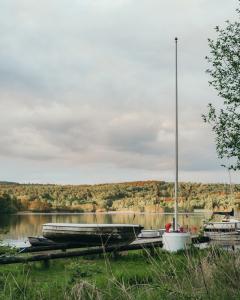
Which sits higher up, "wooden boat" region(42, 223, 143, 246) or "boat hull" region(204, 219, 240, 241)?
"boat hull" region(204, 219, 240, 241)

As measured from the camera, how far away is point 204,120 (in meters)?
24.7

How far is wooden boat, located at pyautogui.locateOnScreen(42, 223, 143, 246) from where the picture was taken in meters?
19.7

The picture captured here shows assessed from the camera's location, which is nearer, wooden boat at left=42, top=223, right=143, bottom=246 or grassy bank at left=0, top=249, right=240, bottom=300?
grassy bank at left=0, top=249, right=240, bottom=300

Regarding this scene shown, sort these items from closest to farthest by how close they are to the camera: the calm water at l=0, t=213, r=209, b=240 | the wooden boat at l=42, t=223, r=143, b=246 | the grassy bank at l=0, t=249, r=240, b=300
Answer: the grassy bank at l=0, t=249, r=240, b=300, the calm water at l=0, t=213, r=209, b=240, the wooden boat at l=42, t=223, r=143, b=246

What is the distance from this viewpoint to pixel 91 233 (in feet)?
66.2

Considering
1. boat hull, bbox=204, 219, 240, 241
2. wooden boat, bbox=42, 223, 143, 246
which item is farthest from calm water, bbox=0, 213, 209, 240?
wooden boat, bbox=42, 223, 143, 246

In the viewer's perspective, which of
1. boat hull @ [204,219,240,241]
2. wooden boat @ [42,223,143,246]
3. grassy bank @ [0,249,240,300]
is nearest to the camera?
grassy bank @ [0,249,240,300]

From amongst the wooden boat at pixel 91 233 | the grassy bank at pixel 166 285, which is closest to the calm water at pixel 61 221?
the wooden boat at pixel 91 233

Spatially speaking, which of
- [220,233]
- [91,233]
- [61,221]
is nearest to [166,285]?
[220,233]

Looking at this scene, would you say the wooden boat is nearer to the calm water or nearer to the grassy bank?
the calm water

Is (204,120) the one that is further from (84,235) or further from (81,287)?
(81,287)

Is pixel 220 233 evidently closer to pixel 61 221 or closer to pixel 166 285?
pixel 166 285

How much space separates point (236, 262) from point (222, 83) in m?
18.2

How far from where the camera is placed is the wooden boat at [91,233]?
64.6ft
